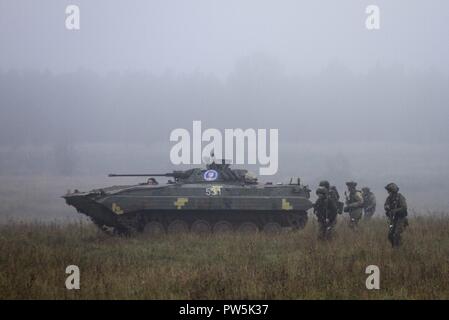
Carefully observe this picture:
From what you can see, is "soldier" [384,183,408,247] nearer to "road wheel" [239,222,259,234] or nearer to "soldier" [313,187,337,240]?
"soldier" [313,187,337,240]

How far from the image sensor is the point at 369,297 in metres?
8.84

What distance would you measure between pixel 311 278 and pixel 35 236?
843 centimetres

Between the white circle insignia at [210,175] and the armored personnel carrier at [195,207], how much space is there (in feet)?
1.11

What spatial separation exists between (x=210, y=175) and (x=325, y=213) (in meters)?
3.93

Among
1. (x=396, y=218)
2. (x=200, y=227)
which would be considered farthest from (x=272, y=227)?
(x=396, y=218)

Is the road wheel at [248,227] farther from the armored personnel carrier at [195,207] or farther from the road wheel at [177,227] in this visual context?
the road wheel at [177,227]

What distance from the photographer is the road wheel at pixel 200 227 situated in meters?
16.3

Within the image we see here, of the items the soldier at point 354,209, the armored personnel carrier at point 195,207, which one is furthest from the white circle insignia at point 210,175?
the soldier at point 354,209

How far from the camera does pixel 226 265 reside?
1130cm

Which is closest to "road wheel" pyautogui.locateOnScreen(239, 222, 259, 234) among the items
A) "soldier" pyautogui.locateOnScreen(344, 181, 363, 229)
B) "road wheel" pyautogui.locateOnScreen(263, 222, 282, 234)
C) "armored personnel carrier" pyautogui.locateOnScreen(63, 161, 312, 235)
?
"armored personnel carrier" pyautogui.locateOnScreen(63, 161, 312, 235)

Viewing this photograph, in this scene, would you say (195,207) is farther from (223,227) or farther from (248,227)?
(248,227)

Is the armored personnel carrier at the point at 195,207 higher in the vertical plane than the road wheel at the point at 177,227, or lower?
higher

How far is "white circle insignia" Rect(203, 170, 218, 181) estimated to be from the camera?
1712cm
